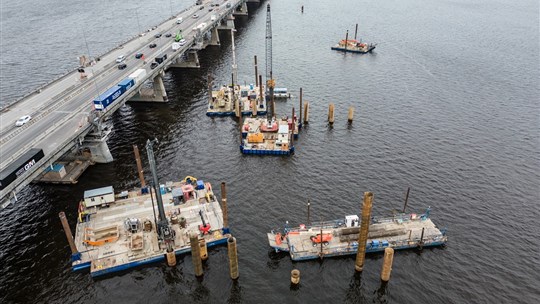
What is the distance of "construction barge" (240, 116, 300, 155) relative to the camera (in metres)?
96.9

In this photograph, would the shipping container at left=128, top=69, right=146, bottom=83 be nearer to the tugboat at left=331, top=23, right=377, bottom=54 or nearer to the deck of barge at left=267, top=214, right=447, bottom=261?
the deck of barge at left=267, top=214, right=447, bottom=261

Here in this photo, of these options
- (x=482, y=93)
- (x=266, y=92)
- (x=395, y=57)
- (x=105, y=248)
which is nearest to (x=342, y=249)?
(x=105, y=248)

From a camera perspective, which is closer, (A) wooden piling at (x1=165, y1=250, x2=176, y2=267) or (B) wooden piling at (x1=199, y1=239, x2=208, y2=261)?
(A) wooden piling at (x1=165, y1=250, x2=176, y2=267)

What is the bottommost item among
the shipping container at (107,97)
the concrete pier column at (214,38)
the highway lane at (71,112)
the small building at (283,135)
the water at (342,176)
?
the water at (342,176)

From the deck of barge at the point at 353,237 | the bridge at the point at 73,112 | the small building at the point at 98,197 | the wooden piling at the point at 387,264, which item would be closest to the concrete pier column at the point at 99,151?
the bridge at the point at 73,112

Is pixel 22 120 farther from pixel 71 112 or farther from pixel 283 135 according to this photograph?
pixel 283 135

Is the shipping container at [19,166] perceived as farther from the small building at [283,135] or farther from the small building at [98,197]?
the small building at [283,135]

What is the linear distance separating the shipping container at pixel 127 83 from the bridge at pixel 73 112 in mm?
513

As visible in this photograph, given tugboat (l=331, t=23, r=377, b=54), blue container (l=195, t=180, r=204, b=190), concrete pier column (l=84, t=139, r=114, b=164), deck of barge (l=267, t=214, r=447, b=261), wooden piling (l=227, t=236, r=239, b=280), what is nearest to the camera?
wooden piling (l=227, t=236, r=239, b=280)

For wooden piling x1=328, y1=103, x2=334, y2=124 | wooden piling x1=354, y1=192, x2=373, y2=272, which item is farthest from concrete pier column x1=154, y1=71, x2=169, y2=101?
wooden piling x1=354, y1=192, x2=373, y2=272

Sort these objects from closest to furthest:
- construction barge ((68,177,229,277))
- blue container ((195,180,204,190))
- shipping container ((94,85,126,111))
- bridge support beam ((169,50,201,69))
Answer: construction barge ((68,177,229,277)) < blue container ((195,180,204,190)) < shipping container ((94,85,126,111)) < bridge support beam ((169,50,201,69))

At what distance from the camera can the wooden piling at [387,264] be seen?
57.8 metres

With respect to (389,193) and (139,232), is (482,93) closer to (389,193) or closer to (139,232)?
(389,193)

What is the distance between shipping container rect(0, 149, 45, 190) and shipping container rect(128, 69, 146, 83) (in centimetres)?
3940
